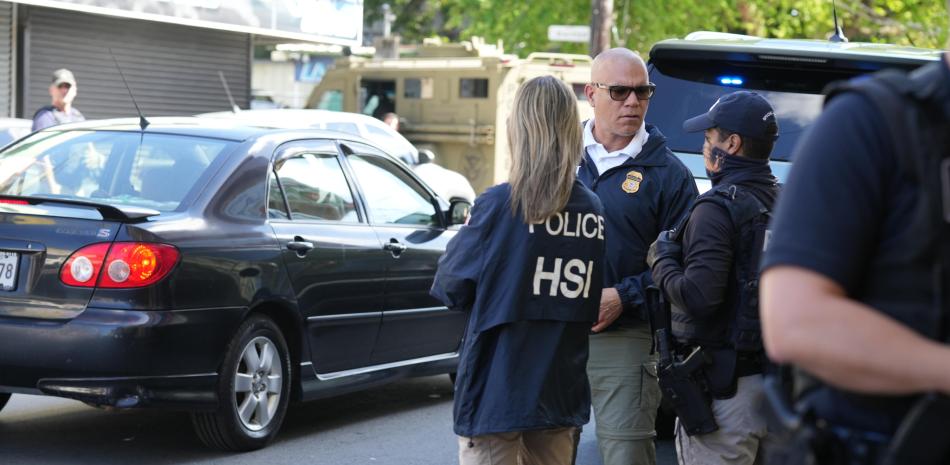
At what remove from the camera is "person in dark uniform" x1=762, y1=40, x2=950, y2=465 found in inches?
75.9

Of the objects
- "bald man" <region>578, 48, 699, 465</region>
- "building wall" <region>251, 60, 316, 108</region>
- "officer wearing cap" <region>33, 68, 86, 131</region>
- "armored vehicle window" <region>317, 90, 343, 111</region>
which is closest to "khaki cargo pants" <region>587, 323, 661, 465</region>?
"bald man" <region>578, 48, 699, 465</region>

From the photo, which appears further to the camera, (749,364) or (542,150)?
(749,364)

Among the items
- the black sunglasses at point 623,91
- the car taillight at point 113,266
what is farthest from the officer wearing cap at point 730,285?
the car taillight at point 113,266

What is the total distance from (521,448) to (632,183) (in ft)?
3.93

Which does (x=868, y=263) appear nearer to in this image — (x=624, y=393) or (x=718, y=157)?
(x=718, y=157)

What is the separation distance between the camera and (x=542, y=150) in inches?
155

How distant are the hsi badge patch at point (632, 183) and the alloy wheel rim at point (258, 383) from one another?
221cm

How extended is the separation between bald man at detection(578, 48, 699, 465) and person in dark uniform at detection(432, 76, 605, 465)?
2.31ft

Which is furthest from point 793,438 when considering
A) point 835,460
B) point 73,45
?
point 73,45

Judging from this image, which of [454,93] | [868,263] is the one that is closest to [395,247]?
[868,263]

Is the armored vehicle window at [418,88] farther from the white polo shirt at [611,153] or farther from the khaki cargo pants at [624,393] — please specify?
the khaki cargo pants at [624,393]

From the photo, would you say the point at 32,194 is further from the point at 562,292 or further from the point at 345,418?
the point at 562,292

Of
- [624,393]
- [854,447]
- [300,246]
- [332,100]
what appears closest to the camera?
[854,447]

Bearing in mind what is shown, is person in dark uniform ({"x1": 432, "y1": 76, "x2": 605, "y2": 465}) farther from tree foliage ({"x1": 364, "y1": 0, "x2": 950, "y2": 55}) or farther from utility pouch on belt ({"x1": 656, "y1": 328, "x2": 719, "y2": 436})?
tree foliage ({"x1": 364, "y1": 0, "x2": 950, "y2": 55})
